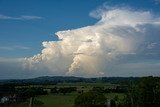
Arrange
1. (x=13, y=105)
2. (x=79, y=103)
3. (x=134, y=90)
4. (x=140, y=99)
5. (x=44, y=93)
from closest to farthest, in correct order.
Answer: (x=13, y=105)
(x=140, y=99)
(x=134, y=90)
(x=79, y=103)
(x=44, y=93)

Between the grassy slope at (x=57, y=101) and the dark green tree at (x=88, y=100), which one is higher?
the dark green tree at (x=88, y=100)

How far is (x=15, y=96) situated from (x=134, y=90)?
38536 millimetres

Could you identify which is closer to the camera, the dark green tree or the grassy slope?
the dark green tree

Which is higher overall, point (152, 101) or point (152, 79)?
point (152, 79)

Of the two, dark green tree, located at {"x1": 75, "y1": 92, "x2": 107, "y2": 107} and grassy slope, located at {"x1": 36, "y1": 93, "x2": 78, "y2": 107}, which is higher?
dark green tree, located at {"x1": 75, "y1": 92, "x2": 107, "y2": 107}

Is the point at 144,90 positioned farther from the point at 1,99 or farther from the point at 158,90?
the point at 1,99

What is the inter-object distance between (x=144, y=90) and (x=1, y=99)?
38.6 metres

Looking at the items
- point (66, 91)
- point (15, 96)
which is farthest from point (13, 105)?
point (66, 91)

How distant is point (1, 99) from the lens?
17.2m

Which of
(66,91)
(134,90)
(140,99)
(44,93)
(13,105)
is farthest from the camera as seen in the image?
(66,91)

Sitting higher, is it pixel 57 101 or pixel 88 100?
pixel 88 100

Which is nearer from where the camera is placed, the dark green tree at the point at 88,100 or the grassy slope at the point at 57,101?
the dark green tree at the point at 88,100

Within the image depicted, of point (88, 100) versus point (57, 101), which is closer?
point (88, 100)

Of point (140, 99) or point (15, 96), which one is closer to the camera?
point (15, 96)
